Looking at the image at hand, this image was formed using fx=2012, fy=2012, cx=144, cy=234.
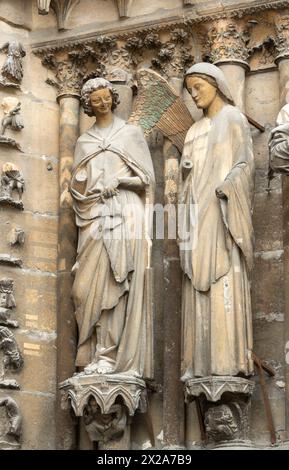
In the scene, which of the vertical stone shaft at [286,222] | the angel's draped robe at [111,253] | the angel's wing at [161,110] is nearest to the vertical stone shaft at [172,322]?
the angel's wing at [161,110]

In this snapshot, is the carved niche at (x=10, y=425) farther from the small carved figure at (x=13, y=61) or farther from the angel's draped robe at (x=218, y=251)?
the small carved figure at (x=13, y=61)

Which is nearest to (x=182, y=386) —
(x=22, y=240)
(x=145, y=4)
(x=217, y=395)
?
(x=217, y=395)

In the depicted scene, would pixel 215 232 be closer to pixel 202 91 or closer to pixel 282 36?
pixel 202 91

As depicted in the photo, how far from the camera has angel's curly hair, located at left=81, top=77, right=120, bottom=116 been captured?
556 inches

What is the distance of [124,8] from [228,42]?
0.91m

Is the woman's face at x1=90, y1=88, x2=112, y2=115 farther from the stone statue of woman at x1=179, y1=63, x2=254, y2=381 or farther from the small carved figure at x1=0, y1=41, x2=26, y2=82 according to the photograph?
the small carved figure at x1=0, y1=41, x2=26, y2=82

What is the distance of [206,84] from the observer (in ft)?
45.6

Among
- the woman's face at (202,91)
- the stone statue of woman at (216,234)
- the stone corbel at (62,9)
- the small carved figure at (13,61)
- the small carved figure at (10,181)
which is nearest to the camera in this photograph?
the stone statue of woman at (216,234)

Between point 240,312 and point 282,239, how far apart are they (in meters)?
0.77

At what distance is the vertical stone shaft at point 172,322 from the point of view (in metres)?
13.7

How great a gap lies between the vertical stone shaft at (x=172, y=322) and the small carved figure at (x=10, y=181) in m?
1.06

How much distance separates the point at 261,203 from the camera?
13977 mm

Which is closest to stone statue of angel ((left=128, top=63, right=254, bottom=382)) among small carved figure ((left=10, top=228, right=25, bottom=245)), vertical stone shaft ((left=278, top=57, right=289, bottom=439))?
vertical stone shaft ((left=278, top=57, right=289, bottom=439))

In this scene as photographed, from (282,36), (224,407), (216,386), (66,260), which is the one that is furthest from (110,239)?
(282,36)
